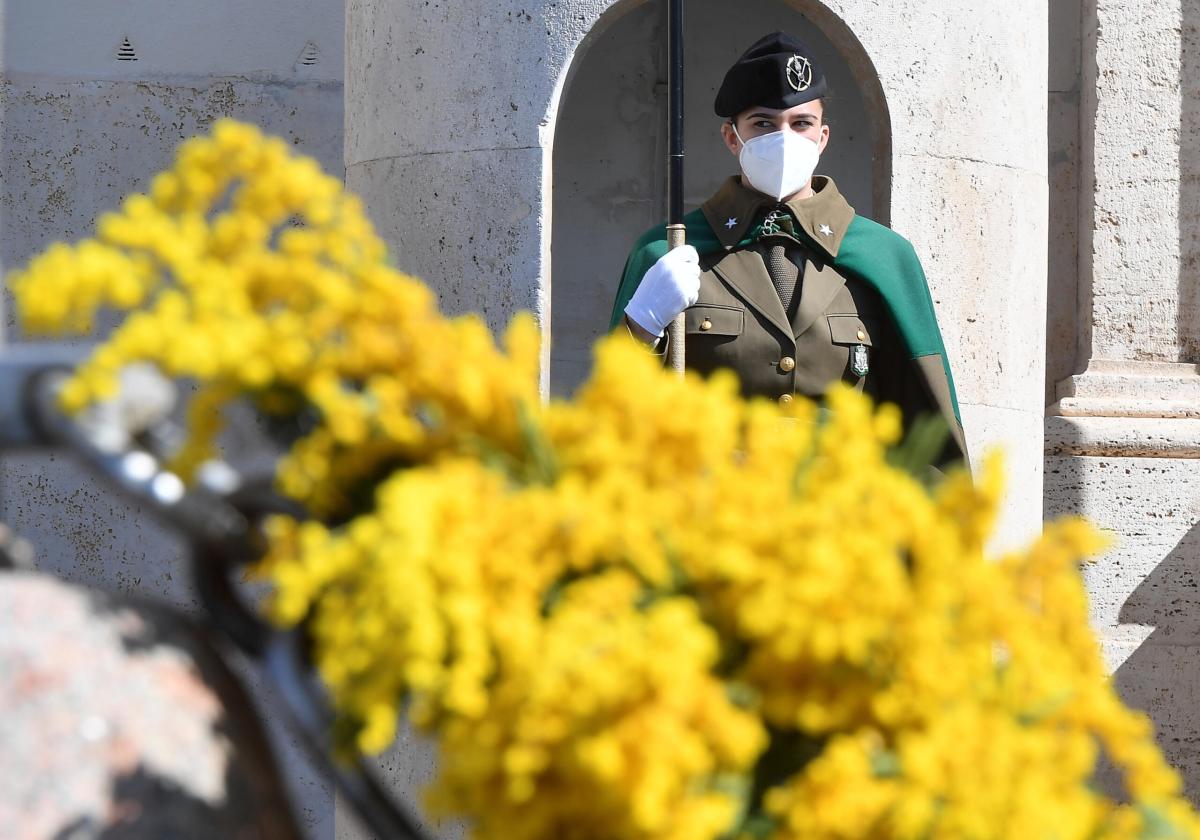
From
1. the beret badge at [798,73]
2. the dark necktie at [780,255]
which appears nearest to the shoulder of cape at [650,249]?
the dark necktie at [780,255]

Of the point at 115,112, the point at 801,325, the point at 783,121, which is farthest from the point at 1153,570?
the point at 115,112

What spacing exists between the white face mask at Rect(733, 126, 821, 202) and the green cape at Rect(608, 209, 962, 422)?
0.37 feet

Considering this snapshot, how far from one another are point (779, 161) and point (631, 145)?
2.30m

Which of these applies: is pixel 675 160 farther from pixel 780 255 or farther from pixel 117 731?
pixel 117 731

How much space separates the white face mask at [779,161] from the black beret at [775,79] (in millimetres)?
75

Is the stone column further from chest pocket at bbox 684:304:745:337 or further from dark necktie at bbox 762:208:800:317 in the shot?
chest pocket at bbox 684:304:745:337

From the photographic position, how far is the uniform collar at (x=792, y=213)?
3.81m

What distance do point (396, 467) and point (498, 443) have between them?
81 millimetres

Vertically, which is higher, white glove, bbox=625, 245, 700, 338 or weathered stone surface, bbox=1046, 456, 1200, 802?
white glove, bbox=625, 245, 700, 338

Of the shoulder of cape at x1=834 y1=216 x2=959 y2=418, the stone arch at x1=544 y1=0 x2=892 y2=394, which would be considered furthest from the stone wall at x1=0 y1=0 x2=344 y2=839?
the shoulder of cape at x1=834 y1=216 x2=959 y2=418

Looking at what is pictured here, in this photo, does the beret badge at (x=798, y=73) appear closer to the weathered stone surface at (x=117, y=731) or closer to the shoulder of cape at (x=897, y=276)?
the shoulder of cape at (x=897, y=276)

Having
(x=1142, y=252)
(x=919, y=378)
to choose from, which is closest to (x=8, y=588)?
(x=919, y=378)

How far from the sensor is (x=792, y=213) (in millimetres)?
3820

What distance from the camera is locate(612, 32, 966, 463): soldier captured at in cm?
372
